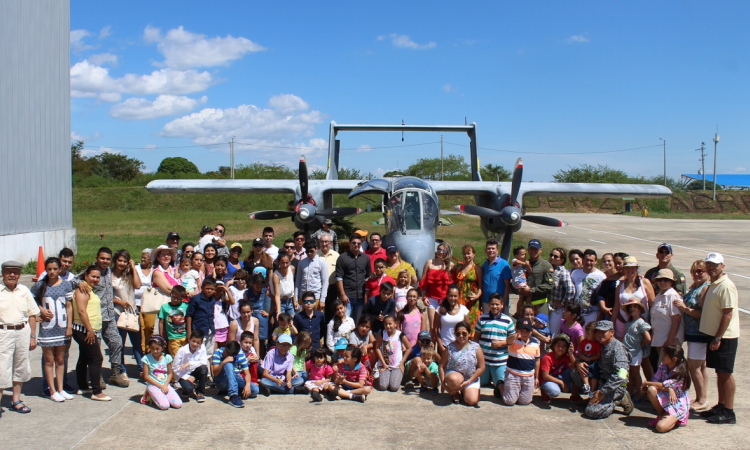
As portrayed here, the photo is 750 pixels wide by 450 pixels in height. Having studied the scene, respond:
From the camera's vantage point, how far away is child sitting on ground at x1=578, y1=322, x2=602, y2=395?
19.6ft

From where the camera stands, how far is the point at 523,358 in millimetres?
6090

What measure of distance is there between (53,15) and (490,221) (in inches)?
594

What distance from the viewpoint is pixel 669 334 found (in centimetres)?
595

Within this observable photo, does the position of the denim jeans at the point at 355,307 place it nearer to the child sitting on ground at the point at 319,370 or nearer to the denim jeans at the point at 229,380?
the child sitting on ground at the point at 319,370

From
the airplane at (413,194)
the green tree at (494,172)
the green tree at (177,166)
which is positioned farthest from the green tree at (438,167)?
the airplane at (413,194)

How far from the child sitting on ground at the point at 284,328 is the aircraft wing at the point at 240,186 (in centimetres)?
882

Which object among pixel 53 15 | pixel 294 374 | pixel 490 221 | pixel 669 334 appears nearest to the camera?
pixel 669 334

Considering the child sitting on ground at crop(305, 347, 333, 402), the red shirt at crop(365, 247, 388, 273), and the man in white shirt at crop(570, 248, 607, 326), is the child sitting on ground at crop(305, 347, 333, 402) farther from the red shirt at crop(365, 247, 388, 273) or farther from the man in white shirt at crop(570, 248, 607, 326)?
the man in white shirt at crop(570, 248, 607, 326)

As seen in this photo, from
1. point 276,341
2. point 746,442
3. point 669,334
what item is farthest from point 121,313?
point 746,442

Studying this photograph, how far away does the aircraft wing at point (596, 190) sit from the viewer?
629 inches

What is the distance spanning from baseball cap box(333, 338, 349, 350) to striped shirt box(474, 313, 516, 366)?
1547 millimetres

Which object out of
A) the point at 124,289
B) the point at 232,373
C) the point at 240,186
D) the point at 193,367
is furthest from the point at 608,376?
the point at 240,186

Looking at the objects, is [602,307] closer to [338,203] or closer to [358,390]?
[358,390]

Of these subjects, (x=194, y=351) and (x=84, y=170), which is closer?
(x=194, y=351)
